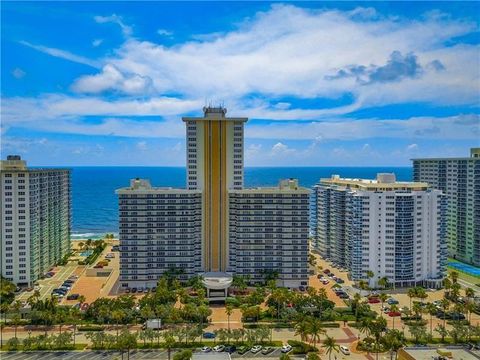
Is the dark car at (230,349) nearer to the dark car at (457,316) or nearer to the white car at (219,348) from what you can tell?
the white car at (219,348)

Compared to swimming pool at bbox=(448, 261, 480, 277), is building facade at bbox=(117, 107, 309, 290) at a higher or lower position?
higher

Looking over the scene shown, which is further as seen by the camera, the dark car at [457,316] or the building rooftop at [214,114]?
the building rooftop at [214,114]

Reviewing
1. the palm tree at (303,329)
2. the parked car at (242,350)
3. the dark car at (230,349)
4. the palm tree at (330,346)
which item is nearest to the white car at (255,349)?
the parked car at (242,350)

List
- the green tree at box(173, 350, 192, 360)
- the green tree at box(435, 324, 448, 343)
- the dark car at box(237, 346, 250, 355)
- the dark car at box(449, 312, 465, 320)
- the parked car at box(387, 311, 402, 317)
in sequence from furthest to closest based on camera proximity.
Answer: the parked car at box(387, 311, 402, 317) < the dark car at box(449, 312, 465, 320) < the green tree at box(435, 324, 448, 343) < the dark car at box(237, 346, 250, 355) < the green tree at box(173, 350, 192, 360)

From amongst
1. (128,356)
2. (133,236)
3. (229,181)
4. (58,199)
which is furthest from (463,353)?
(58,199)

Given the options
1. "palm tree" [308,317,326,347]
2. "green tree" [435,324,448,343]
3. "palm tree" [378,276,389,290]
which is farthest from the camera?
"palm tree" [378,276,389,290]

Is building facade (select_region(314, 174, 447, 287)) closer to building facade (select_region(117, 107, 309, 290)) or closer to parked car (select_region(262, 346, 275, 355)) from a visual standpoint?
building facade (select_region(117, 107, 309, 290))

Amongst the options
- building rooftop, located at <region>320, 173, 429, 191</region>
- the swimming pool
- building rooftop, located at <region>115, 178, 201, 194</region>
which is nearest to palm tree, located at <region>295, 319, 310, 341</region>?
building rooftop, located at <region>115, 178, 201, 194</region>
